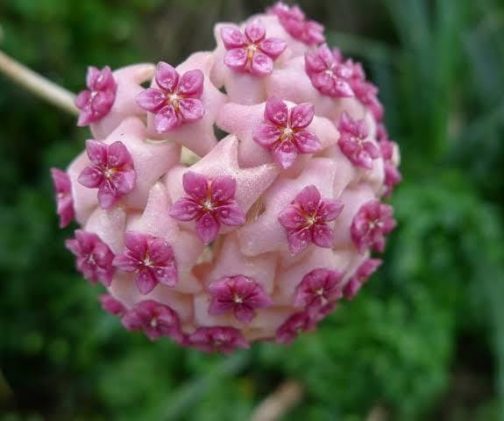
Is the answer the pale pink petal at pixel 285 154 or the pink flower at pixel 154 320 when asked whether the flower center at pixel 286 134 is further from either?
the pink flower at pixel 154 320

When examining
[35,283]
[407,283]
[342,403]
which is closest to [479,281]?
[407,283]

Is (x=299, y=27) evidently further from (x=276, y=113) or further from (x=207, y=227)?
(x=207, y=227)

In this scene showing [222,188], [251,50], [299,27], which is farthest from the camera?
[299,27]

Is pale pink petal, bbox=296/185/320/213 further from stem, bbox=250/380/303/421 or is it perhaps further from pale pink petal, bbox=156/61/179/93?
stem, bbox=250/380/303/421

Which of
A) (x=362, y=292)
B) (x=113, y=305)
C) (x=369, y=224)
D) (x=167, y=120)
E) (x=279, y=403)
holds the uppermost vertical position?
(x=167, y=120)

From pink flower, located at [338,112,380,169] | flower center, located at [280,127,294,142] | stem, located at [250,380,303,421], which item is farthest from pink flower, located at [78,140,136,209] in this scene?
stem, located at [250,380,303,421]

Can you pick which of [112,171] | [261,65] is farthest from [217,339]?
[261,65]

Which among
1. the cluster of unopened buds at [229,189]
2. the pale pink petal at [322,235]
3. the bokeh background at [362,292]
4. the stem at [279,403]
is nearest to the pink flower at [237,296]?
the cluster of unopened buds at [229,189]
